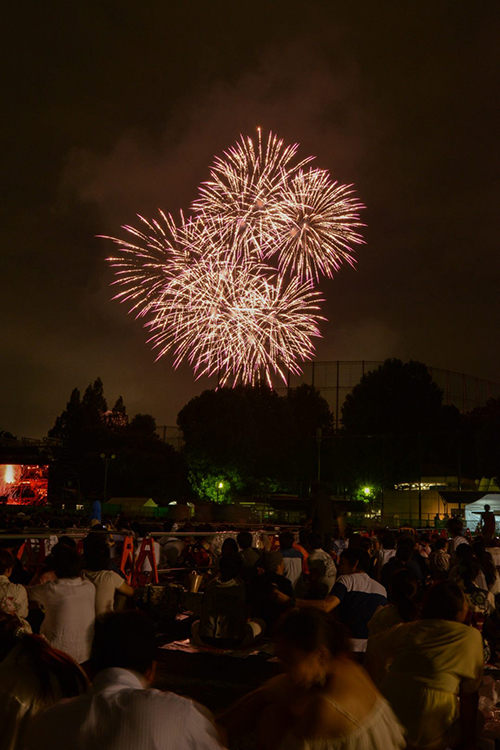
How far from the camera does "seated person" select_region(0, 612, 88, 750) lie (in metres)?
2.72

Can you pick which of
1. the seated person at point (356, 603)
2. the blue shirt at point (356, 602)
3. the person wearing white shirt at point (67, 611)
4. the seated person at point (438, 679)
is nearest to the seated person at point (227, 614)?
the seated person at point (356, 603)

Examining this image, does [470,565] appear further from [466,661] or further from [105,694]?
[105,694]

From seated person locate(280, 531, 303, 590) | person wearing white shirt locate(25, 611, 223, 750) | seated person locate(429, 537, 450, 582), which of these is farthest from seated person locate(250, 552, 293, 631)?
person wearing white shirt locate(25, 611, 223, 750)

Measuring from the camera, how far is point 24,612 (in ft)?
19.7

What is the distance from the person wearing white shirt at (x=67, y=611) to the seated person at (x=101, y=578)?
1.61 ft

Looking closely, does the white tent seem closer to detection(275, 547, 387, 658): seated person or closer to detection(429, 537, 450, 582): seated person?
detection(429, 537, 450, 582): seated person

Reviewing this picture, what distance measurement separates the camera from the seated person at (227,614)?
903 centimetres

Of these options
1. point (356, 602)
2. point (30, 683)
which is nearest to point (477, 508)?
point (356, 602)

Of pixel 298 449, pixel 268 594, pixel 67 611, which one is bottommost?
pixel 268 594

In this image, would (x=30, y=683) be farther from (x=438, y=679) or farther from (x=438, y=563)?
(x=438, y=563)

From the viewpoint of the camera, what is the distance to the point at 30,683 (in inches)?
108

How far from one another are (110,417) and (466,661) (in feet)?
369

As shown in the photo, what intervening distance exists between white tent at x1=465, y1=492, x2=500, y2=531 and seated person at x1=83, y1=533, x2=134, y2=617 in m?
29.7

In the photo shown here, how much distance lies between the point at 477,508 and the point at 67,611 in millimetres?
33335
